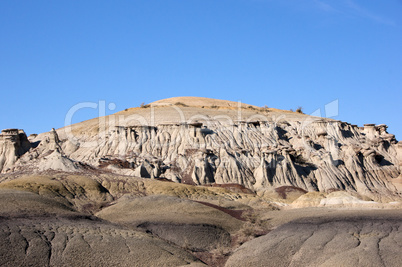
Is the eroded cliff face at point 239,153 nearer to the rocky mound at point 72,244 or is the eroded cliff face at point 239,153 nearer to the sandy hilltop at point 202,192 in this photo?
the sandy hilltop at point 202,192

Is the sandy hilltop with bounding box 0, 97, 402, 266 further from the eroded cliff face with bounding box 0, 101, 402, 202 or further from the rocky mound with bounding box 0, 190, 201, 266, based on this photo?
the eroded cliff face with bounding box 0, 101, 402, 202

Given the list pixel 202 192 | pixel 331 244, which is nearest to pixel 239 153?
pixel 202 192

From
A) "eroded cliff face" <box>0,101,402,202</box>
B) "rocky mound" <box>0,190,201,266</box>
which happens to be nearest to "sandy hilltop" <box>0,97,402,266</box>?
"rocky mound" <box>0,190,201,266</box>

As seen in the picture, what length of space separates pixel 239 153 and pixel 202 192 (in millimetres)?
20583

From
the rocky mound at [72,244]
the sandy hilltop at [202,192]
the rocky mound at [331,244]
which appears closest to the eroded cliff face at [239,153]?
the sandy hilltop at [202,192]

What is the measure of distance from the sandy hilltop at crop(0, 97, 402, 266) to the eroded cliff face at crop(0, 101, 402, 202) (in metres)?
0.19

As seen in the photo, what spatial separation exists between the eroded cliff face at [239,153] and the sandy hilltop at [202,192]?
0.19m

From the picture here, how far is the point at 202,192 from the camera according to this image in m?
48.6

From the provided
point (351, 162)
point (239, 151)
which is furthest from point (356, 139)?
point (239, 151)

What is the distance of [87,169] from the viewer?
54594 mm

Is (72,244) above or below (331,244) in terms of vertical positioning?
above

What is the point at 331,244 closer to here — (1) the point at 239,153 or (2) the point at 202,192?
(2) the point at 202,192

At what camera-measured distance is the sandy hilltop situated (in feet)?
82.1

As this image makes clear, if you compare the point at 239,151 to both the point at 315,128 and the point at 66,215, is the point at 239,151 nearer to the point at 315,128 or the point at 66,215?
the point at 315,128
